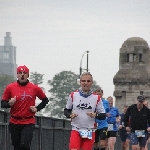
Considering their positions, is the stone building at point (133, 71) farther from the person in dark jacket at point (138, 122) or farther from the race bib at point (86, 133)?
the race bib at point (86, 133)

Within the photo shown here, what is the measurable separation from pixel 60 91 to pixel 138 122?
162 metres

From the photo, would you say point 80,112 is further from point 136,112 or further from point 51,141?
point 51,141

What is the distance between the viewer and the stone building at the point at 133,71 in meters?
109

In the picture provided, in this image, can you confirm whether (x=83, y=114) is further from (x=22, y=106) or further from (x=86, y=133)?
(x=22, y=106)

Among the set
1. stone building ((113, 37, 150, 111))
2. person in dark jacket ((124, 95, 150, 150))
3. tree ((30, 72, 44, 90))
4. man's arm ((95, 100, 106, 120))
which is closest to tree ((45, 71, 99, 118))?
tree ((30, 72, 44, 90))

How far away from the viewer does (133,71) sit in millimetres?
113250

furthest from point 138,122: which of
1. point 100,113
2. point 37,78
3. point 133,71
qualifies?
point 37,78

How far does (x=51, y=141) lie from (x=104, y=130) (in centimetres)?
Answer: 141

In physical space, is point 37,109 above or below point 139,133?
above

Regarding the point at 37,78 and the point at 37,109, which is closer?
the point at 37,109

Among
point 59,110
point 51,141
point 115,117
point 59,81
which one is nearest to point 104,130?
point 51,141

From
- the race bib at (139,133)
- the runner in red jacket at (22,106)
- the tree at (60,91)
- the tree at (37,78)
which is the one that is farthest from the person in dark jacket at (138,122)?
the tree at (37,78)

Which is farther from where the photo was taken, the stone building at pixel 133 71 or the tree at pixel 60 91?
the tree at pixel 60 91

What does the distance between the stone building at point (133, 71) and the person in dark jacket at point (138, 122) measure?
7914 cm
